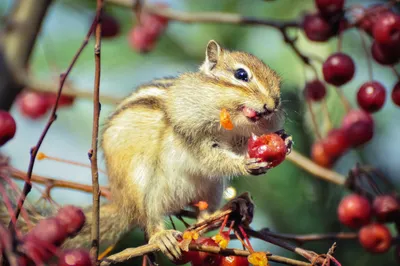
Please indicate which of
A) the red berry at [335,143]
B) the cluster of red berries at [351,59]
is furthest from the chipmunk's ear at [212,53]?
the red berry at [335,143]

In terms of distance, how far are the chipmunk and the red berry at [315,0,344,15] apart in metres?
0.37

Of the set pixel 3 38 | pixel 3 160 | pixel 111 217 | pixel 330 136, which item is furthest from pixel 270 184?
pixel 3 160

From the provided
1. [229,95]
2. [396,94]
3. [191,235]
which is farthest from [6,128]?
[396,94]

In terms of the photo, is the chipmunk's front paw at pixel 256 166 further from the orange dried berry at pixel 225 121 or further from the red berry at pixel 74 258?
the red berry at pixel 74 258

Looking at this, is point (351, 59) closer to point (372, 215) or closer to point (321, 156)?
point (321, 156)

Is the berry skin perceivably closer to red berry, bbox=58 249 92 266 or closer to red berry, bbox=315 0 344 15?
red berry, bbox=315 0 344 15

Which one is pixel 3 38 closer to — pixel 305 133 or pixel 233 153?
pixel 233 153

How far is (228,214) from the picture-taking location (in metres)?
2.44

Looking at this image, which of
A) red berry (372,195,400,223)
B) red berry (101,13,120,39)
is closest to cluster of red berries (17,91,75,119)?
red berry (101,13,120,39)

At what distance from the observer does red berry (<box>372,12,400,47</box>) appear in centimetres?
292

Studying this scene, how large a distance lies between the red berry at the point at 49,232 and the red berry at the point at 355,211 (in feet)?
4.90

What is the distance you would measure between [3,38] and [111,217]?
104 centimetres

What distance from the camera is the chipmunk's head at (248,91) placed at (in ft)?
9.50

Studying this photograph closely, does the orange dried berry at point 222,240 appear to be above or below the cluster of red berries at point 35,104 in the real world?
below
